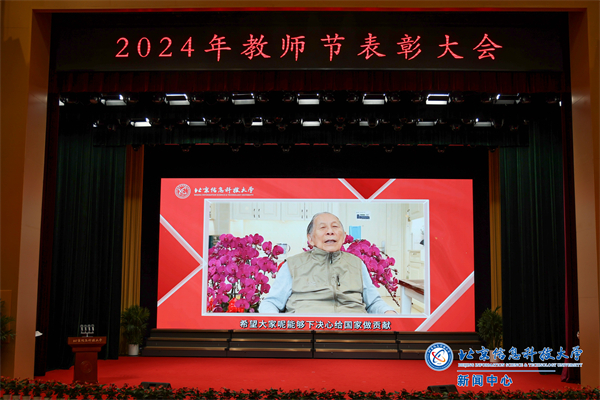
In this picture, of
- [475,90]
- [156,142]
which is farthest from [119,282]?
[475,90]

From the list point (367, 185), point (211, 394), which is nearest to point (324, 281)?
point (367, 185)

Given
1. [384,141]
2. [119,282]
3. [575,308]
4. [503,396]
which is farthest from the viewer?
[119,282]

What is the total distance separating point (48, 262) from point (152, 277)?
106 inches

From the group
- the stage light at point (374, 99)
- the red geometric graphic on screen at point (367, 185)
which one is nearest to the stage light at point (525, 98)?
the stage light at point (374, 99)

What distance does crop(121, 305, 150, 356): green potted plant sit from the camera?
290 inches

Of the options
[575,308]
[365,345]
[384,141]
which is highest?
[384,141]

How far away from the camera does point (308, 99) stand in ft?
19.2

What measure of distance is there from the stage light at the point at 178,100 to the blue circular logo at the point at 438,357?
3.85m

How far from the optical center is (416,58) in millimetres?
4695

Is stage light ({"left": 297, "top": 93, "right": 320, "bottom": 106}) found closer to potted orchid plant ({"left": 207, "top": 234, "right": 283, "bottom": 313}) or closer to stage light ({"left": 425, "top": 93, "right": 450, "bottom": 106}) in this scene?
stage light ({"left": 425, "top": 93, "right": 450, "bottom": 106})

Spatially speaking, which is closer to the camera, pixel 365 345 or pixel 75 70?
pixel 75 70

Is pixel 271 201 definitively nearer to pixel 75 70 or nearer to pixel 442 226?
pixel 442 226

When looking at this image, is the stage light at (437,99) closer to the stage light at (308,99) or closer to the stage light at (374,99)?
the stage light at (374,99)

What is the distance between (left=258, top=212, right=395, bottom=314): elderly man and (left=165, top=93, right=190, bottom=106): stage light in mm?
2626
